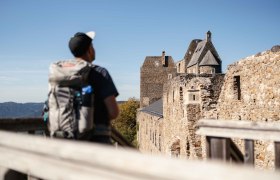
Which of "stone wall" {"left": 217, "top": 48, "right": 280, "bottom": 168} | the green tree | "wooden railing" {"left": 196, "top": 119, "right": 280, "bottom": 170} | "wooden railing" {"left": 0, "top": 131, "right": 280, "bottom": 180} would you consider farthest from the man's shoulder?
the green tree

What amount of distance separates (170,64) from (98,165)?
65.3 m

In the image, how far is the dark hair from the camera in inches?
133

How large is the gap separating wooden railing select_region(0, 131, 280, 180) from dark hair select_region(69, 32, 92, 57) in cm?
103

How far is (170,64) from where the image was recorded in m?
66.8

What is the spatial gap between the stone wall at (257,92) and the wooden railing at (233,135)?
536 centimetres

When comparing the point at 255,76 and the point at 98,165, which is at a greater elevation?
the point at 255,76

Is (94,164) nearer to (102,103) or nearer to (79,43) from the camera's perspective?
(102,103)

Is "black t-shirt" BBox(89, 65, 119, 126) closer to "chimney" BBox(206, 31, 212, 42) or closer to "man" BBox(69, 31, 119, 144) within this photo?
"man" BBox(69, 31, 119, 144)

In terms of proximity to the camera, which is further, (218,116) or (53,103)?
(218,116)

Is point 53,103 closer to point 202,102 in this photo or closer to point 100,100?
point 100,100

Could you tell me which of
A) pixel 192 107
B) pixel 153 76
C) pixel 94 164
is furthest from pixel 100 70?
pixel 153 76

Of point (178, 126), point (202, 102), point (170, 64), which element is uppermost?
point (170, 64)

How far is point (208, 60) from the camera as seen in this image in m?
57.4

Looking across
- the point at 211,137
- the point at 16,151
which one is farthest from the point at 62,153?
the point at 211,137
